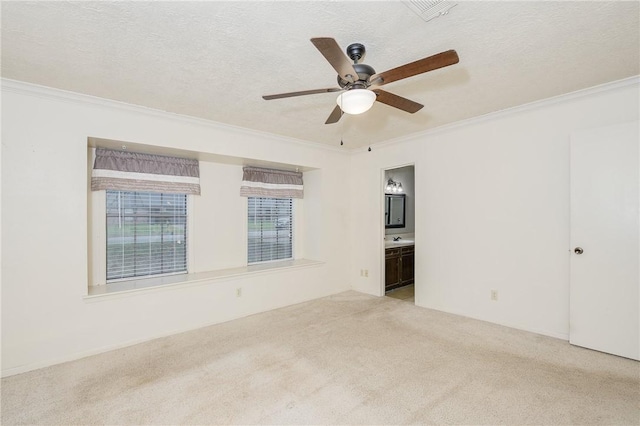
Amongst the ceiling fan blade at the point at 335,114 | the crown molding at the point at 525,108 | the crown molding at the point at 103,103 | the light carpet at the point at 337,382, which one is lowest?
the light carpet at the point at 337,382

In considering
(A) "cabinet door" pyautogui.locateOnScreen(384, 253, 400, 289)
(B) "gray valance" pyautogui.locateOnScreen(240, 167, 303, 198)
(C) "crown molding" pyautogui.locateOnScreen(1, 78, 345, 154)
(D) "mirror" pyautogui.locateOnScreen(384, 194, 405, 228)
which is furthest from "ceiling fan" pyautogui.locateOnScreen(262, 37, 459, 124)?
(D) "mirror" pyautogui.locateOnScreen(384, 194, 405, 228)

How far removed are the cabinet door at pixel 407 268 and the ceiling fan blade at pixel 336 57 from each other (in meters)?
3.94

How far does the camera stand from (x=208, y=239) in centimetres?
398

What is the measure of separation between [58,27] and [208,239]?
2.64m

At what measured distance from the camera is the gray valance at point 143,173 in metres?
3.16

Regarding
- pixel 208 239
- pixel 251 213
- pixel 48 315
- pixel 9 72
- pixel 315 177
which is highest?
pixel 9 72

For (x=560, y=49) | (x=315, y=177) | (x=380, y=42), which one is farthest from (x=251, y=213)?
(x=560, y=49)

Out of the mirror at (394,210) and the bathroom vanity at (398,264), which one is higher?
the mirror at (394,210)

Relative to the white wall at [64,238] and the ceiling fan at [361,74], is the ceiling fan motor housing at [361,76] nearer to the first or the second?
the ceiling fan at [361,74]

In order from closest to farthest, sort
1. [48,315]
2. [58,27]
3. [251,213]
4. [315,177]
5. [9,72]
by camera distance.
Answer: [58,27] → [9,72] → [48,315] → [251,213] → [315,177]

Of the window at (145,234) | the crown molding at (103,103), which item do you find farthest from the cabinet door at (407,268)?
the window at (145,234)

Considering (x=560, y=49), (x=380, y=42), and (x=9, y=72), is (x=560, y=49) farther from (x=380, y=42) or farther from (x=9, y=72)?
(x=9, y=72)

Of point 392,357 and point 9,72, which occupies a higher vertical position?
point 9,72

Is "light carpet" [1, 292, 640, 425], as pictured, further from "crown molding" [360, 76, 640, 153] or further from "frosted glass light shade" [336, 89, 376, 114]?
"crown molding" [360, 76, 640, 153]
